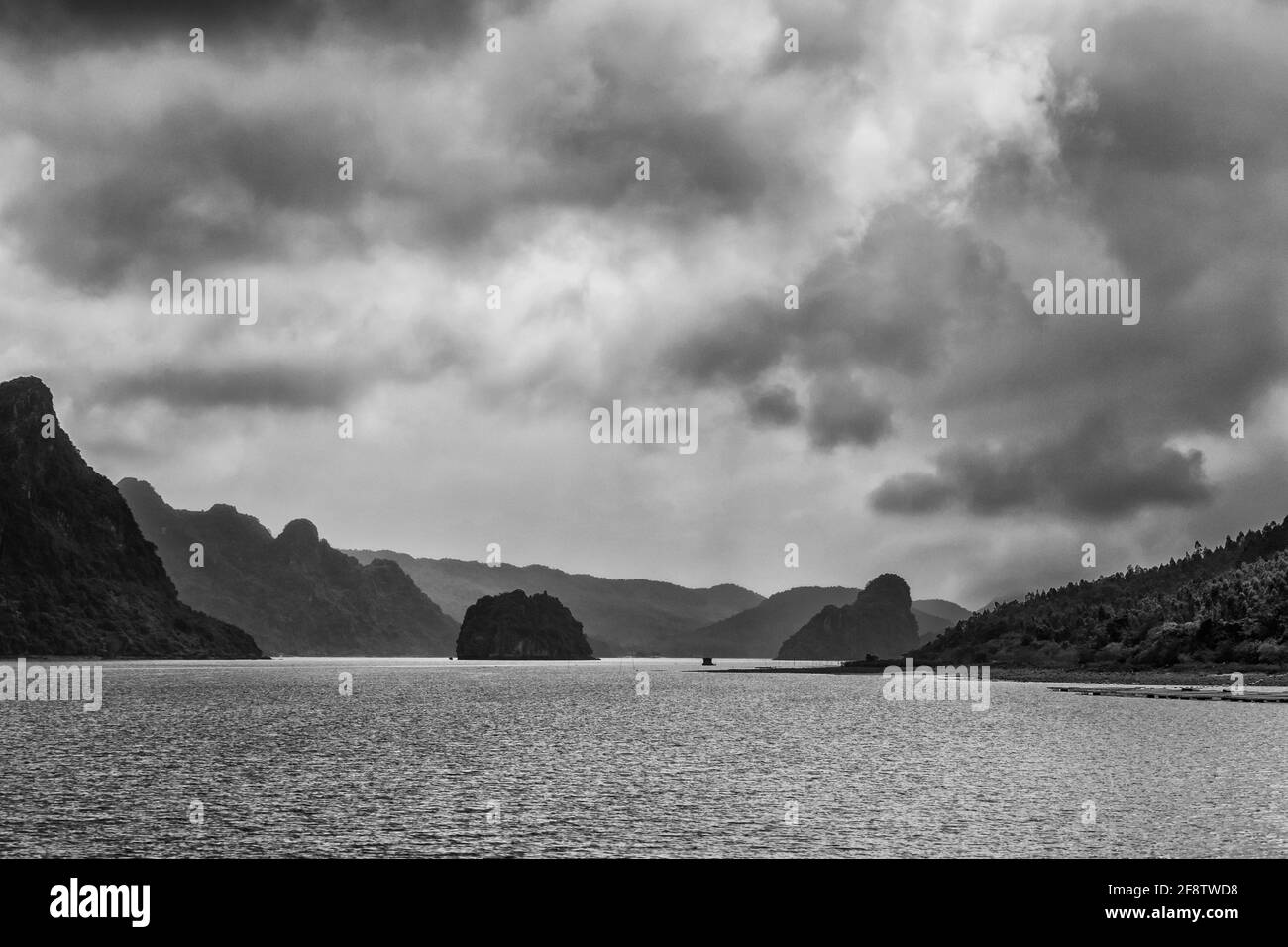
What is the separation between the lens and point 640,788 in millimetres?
73125

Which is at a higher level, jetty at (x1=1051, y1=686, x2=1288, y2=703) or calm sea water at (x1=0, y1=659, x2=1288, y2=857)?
calm sea water at (x1=0, y1=659, x2=1288, y2=857)

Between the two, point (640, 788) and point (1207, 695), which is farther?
point (1207, 695)

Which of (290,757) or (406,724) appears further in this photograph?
(406,724)

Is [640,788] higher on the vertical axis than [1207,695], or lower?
higher

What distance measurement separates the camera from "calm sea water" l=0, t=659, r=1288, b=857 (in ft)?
171

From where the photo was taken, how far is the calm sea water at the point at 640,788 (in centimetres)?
5209

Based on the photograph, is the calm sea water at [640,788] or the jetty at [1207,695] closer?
the calm sea water at [640,788]
